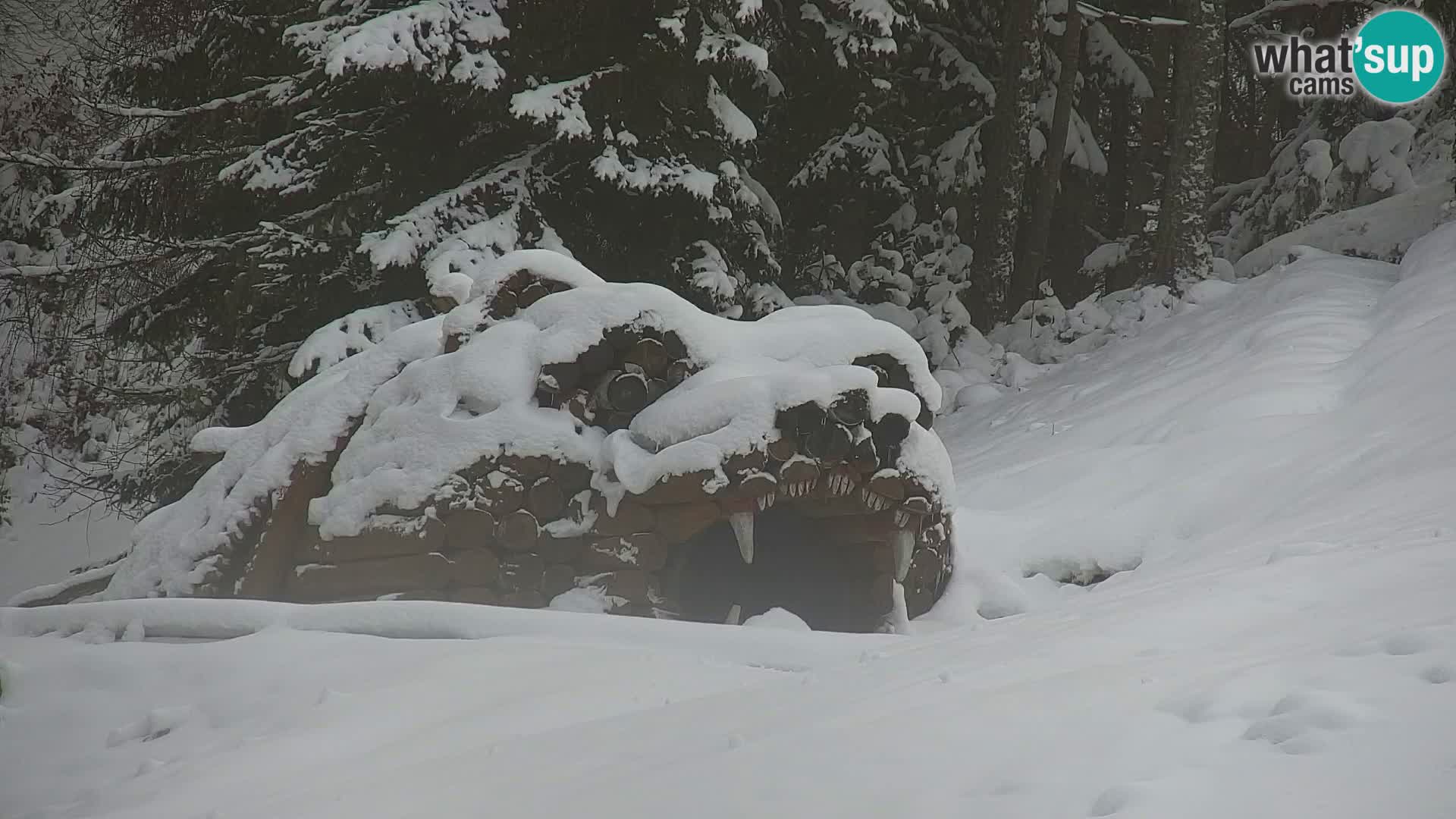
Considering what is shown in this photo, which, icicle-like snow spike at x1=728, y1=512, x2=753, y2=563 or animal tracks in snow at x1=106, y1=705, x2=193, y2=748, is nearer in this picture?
animal tracks in snow at x1=106, y1=705, x2=193, y2=748

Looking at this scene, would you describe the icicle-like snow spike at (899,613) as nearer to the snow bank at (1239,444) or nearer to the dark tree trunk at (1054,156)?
the snow bank at (1239,444)

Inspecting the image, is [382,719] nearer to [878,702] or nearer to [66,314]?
[878,702]

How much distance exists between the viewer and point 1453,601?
90.0 inches

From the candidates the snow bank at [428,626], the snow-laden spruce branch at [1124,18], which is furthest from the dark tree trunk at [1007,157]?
the snow bank at [428,626]

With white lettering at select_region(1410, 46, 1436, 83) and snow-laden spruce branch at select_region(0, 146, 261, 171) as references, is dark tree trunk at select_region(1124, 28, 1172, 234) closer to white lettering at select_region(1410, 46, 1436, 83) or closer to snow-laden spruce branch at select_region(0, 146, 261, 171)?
white lettering at select_region(1410, 46, 1436, 83)

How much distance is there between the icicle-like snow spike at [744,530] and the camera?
4602 mm

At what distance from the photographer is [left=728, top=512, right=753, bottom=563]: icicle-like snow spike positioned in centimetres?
460

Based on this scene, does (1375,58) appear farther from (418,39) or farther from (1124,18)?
(418,39)

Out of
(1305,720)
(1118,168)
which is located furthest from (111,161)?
Result: (1118,168)

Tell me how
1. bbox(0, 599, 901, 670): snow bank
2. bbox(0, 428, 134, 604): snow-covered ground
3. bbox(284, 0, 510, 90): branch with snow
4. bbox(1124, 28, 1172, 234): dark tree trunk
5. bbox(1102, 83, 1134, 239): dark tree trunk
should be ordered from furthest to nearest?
bbox(1102, 83, 1134, 239): dark tree trunk
bbox(1124, 28, 1172, 234): dark tree trunk
bbox(0, 428, 134, 604): snow-covered ground
bbox(284, 0, 510, 90): branch with snow
bbox(0, 599, 901, 670): snow bank

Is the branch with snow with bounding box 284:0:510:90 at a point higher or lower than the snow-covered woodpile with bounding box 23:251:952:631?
higher

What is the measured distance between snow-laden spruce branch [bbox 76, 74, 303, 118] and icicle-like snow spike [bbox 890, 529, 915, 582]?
6108 millimetres

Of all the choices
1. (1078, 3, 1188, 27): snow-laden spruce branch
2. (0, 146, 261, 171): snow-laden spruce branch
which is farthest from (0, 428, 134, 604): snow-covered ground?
(1078, 3, 1188, 27): snow-laden spruce branch

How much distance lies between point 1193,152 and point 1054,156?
7.75 ft
